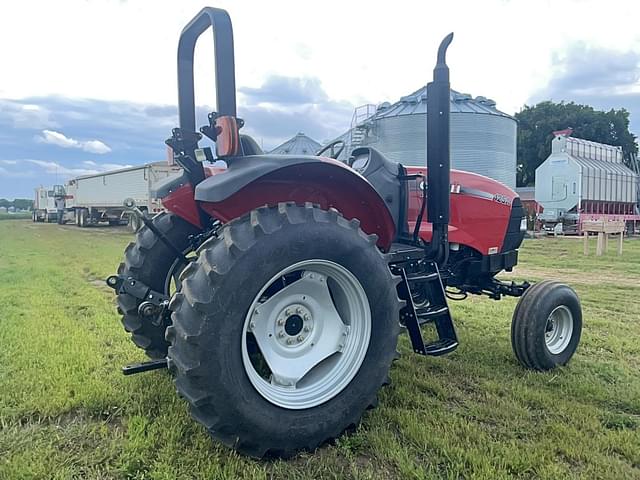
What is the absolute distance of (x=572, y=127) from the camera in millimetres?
41188

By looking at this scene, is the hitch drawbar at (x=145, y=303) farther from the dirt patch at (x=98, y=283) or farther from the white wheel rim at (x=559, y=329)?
the dirt patch at (x=98, y=283)

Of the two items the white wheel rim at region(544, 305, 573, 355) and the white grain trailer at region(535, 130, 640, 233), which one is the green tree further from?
the white wheel rim at region(544, 305, 573, 355)

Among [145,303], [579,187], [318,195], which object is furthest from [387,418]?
[579,187]

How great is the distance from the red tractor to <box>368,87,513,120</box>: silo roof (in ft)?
68.6

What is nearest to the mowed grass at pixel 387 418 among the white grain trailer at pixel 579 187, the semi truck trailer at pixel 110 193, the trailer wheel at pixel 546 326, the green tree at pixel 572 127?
the trailer wheel at pixel 546 326

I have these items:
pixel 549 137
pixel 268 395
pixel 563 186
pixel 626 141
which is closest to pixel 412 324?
pixel 268 395

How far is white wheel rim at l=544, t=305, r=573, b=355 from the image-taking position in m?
3.93

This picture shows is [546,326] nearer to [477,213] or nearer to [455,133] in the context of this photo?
[477,213]

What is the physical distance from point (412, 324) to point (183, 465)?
58.4 inches

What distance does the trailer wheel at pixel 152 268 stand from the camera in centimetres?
325

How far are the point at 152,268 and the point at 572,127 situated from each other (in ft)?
147

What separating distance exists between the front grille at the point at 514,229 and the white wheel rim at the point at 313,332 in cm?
215

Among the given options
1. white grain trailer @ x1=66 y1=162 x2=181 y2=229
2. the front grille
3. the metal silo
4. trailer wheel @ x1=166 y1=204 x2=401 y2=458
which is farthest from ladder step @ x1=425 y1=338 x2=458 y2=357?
the metal silo

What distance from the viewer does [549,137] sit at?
40.2 metres
